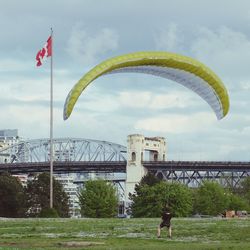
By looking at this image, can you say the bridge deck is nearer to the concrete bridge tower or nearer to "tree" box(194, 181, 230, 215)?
the concrete bridge tower

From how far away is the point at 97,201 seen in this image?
87.2m

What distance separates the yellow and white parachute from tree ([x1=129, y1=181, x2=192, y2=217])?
46453 millimetres

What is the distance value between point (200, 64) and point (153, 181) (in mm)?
83633

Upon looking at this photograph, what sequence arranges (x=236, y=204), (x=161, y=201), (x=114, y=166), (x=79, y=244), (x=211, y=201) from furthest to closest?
(x=114, y=166)
(x=236, y=204)
(x=211, y=201)
(x=161, y=201)
(x=79, y=244)

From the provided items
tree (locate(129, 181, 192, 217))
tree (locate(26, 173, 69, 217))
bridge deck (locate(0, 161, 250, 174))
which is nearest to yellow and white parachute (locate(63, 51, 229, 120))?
tree (locate(129, 181, 192, 217))

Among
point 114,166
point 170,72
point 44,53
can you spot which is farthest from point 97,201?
point 114,166

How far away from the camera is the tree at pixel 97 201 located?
8681 centimetres

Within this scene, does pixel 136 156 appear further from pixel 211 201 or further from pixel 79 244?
pixel 79 244

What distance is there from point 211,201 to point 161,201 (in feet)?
53.4

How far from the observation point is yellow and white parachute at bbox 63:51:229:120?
3150 centimetres

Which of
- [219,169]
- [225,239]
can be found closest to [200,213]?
[219,169]

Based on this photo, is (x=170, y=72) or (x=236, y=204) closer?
(x=170, y=72)

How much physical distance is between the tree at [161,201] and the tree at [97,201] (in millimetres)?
3350

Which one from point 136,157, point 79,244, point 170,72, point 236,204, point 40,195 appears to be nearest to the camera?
point 79,244
